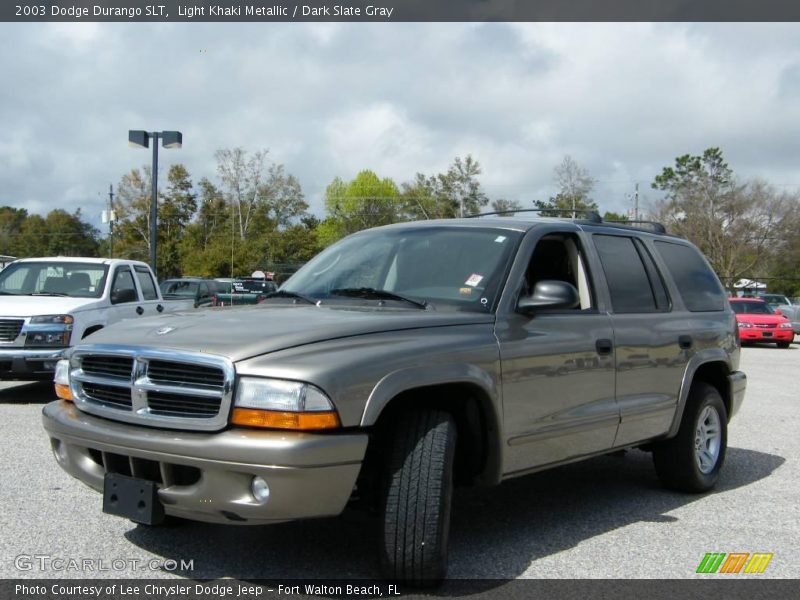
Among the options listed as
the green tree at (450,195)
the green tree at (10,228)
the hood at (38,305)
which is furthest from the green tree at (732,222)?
the green tree at (10,228)

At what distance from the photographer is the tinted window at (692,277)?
6105mm

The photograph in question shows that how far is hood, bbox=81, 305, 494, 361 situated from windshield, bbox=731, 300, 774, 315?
23787 millimetres

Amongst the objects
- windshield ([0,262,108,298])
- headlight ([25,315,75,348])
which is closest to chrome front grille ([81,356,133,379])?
headlight ([25,315,75,348])

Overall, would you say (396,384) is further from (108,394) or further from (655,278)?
(655,278)

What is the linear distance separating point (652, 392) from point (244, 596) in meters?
2.94

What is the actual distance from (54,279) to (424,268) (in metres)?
7.69

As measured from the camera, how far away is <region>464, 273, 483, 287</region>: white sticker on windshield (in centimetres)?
460

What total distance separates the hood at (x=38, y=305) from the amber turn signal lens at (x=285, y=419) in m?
7.30

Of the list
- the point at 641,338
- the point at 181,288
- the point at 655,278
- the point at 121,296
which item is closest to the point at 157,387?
the point at 641,338

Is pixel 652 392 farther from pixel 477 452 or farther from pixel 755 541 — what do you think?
pixel 477 452

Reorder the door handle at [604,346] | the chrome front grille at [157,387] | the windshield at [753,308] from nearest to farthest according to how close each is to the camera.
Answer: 1. the chrome front grille at [157,387]
2. the door handle at [604,346]
3. the windshield at [753,308]

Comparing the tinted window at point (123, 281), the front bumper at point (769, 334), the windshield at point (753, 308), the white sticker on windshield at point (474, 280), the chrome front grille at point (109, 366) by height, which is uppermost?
the white sticker on windshield at point (474, 280)

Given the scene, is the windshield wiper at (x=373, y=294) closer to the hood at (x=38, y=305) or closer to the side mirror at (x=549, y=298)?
the side mirror at (x=549, y=298)

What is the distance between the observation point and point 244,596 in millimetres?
3760
